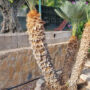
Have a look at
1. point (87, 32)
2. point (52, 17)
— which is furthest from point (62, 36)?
point (52, 17)

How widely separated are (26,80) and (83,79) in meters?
1.08

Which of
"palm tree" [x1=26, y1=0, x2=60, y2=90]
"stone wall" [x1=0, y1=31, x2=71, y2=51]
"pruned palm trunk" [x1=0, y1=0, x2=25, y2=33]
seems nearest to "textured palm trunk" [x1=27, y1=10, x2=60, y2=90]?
"palm tree" [x1=26, y1=0, x2=60, y2=90]

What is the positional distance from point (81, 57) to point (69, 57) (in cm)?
24

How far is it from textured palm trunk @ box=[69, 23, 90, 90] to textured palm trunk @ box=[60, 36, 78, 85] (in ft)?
0.39

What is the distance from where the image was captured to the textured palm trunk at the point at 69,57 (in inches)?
89.7

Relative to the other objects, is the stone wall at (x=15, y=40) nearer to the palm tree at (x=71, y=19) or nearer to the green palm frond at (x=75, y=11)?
the palm tree at (x=71, y=19)

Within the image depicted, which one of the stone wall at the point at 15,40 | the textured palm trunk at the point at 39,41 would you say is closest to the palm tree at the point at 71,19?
the textured palm trunk at the point at 39,41

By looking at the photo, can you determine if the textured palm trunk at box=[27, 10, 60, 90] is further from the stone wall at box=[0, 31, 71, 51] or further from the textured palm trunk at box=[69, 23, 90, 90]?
the stone wall at box=[0, 31, 71, 51]

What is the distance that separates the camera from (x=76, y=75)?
225 centimetres

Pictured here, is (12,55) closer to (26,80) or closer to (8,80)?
(8,80)

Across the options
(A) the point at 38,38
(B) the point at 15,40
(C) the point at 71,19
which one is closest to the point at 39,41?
(A) the point at 38,38

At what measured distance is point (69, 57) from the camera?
2.35m

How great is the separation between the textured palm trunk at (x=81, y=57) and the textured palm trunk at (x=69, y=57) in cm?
12

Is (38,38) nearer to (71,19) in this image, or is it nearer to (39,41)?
(39,41)
